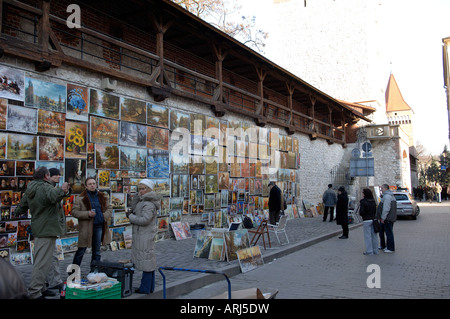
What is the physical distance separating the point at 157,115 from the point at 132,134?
1178mm

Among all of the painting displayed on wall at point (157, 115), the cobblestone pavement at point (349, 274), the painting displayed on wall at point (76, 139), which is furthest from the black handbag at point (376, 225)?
the painting displayed on wall at point (76, 139)

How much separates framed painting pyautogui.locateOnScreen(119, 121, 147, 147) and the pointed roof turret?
2564 inches

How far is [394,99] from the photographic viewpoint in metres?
66.2

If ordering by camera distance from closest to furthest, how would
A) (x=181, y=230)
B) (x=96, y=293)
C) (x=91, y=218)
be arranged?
(x=96, y=293)
(x=91, y=218)
(x=181, y=230)

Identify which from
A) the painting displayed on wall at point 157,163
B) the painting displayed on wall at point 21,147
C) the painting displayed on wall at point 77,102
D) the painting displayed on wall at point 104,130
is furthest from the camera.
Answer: the painting displayed on wall at point 157,163

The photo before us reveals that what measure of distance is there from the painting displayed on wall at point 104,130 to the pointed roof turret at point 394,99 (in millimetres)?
66074

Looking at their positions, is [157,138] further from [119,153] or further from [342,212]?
[342,212]

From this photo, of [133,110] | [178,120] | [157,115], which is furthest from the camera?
[178,120]

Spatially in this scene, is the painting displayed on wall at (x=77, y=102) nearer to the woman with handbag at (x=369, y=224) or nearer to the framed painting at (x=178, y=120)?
the framed painting at (x=178, y=120)

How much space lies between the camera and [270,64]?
15.2m

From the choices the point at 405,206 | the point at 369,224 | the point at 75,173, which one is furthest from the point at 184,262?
the point at 405,206

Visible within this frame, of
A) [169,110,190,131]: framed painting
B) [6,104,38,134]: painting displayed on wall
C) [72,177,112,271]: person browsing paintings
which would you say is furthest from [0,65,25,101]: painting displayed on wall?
[169,110,190,131]: framed painting

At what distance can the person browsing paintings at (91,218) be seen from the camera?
5.86 metres
